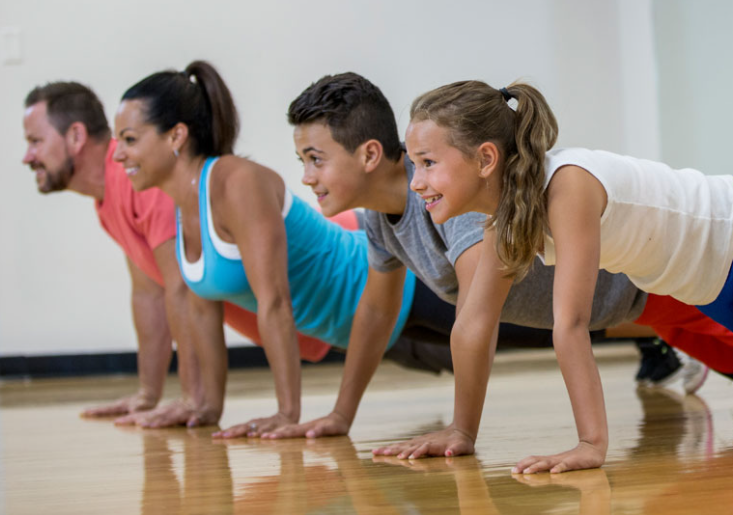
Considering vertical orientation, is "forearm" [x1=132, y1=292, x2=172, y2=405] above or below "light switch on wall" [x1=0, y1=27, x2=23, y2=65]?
below

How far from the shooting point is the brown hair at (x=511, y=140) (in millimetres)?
1153

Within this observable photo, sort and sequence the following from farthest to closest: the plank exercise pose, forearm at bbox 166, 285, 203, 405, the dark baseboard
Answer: the dark baseboard < forearm at bbox 166, 285, 203, 405 < the plank exercise pose

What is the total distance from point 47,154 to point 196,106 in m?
0.64

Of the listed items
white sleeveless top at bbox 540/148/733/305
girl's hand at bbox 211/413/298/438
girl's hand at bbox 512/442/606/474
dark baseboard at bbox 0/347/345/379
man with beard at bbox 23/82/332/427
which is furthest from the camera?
dark baseboard at bbox 0/347/345/379

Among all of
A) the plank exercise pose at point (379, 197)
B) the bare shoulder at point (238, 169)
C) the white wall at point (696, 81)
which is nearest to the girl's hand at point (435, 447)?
the plank exercise pose at point (379, 197)

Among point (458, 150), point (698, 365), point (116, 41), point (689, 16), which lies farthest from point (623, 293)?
point (116, 41)

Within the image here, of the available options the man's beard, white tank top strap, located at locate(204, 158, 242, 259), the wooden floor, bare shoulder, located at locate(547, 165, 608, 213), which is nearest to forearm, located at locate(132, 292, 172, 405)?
the wooden floor

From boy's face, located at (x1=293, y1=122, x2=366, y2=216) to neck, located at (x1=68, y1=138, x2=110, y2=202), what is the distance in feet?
3.38

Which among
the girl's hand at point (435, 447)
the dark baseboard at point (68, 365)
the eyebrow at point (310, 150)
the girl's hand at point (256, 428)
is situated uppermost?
the eyebrow at point (310, 150)

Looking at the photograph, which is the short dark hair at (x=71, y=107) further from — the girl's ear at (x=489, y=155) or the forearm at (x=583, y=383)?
the forearm at (x=583, y=383)

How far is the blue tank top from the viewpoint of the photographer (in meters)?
1.86

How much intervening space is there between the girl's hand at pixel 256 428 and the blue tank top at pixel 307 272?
1.05 feet

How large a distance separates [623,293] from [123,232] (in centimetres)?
129

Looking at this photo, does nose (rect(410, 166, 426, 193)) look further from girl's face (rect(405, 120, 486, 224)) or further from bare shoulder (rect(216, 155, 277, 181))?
bare shoulder (rect(216, 155, 277, 181))
